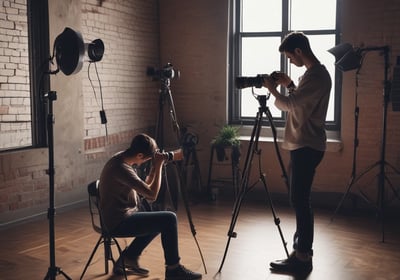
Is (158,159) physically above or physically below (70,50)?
below

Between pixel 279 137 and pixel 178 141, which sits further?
pixel 279 137

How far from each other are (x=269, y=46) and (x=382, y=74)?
1.51 meters

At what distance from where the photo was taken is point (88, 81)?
5773 mm

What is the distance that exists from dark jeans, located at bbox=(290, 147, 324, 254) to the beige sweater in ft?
0.20

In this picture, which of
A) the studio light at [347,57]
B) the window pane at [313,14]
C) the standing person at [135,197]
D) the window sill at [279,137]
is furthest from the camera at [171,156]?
the window pane at [313,14]

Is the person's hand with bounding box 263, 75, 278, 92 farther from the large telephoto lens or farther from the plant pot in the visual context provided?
the plant pot

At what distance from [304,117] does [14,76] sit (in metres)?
2.92

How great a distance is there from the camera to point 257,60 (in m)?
6.58

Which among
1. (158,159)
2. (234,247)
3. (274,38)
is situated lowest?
(234,247)

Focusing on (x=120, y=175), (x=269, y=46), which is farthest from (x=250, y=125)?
(x=120, y=175)

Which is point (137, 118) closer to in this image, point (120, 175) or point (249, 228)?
point (249, 228)

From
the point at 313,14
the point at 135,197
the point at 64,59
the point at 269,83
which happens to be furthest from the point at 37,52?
the point at 313,14

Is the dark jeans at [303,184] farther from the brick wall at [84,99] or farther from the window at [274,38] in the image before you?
the brick wall at [84,99]

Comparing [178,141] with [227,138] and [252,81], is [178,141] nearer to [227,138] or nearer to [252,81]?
[227,138]
